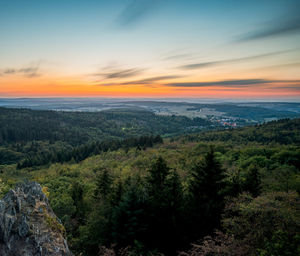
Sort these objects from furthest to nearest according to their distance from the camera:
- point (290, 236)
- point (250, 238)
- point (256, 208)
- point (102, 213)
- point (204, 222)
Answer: point (102, 213)
point (204, 222)
point (256, 208)
point (250, 238)
point (290, 236)

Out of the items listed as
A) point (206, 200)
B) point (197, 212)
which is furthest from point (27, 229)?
point (206, 200)

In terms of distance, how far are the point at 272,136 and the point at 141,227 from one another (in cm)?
6355

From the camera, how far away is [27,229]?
46.1 feet

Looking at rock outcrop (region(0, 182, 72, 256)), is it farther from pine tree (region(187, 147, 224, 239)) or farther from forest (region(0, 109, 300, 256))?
pine tree (region(187, 147, 224, 239))

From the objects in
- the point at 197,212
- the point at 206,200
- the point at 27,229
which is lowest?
the point at 197,212

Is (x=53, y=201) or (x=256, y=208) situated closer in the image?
(x=256, y=208)

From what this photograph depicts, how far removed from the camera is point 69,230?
2548cm

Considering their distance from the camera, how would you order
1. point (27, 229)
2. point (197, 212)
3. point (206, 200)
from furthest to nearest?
point (206, 200), point (197, 212), point (27, 229)

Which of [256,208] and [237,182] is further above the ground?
[256,208]

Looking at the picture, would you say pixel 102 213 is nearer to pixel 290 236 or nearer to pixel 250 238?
pixel 250 238

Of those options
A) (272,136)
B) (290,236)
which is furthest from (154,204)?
(272,136)

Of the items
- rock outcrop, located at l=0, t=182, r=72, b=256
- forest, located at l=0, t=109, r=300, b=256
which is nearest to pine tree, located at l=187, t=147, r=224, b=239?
forest, located at l=0, t=109, r=300, b=256

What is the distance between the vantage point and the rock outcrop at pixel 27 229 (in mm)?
13305

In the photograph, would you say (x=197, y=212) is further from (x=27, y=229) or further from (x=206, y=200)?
(x=27, y=229)
